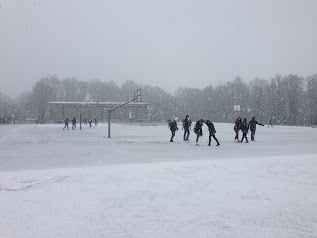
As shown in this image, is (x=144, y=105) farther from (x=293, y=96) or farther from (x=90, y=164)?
(x=90, y=164)

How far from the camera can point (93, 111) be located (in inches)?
3974

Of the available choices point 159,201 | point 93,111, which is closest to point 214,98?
point 93,111

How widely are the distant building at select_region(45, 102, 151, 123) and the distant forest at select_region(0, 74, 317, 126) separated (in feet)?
11.1

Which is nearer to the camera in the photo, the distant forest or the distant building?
the distant forest

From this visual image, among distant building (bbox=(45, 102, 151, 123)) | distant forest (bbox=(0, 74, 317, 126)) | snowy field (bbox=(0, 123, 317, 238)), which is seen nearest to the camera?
snowy field (bbox=(0, 123, 317, 238))

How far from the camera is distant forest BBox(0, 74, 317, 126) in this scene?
88000 millimetres

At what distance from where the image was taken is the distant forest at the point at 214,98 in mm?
88000

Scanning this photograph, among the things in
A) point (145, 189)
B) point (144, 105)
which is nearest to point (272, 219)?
point (145, 189)

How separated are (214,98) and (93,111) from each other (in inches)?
1734

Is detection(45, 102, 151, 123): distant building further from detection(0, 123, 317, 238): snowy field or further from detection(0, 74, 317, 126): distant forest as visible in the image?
detection(0, 123, 317, 238): snowy field

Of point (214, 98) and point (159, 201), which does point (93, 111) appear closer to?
point (214, 98)

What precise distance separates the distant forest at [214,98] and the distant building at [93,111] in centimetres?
339

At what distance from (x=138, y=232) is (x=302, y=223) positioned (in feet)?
8.41

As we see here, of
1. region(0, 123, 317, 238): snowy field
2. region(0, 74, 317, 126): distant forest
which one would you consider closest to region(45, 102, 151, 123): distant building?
region(0, 74, 317, 126): distant forest
